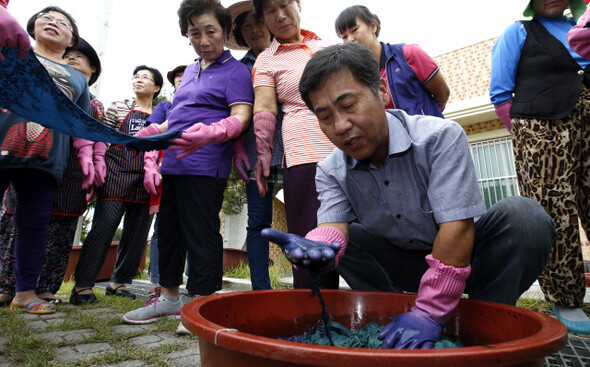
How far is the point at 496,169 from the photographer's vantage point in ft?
23.2

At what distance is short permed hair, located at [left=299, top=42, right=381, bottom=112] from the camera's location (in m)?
1.20

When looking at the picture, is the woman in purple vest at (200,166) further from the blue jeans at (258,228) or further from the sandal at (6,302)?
the sandal at (6,302)

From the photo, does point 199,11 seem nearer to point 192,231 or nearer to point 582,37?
point 192,231

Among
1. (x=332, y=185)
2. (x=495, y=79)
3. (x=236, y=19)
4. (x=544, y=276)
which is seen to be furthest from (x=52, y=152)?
(x=544, y=276)

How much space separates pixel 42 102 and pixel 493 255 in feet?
6.22

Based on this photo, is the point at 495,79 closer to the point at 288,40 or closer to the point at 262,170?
the point at 288,40

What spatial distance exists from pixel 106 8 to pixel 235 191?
3768 mm

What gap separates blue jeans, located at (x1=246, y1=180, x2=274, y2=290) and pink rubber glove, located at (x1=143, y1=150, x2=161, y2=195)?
0.91m

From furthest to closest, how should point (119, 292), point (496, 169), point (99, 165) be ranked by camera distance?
point (496, 169) → point (119, 292) → point (99, 165)

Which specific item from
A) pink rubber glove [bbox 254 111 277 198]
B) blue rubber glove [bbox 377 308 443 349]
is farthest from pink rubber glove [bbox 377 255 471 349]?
pink rubber glove [bbox 254 111 277 198]

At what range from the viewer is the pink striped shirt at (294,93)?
184 cm

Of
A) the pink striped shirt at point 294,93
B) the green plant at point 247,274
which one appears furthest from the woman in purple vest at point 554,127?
the green plant at point 247,274

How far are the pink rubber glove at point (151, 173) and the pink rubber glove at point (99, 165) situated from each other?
0.28 metres

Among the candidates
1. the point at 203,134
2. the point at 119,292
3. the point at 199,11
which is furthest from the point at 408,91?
the point at 119,292
